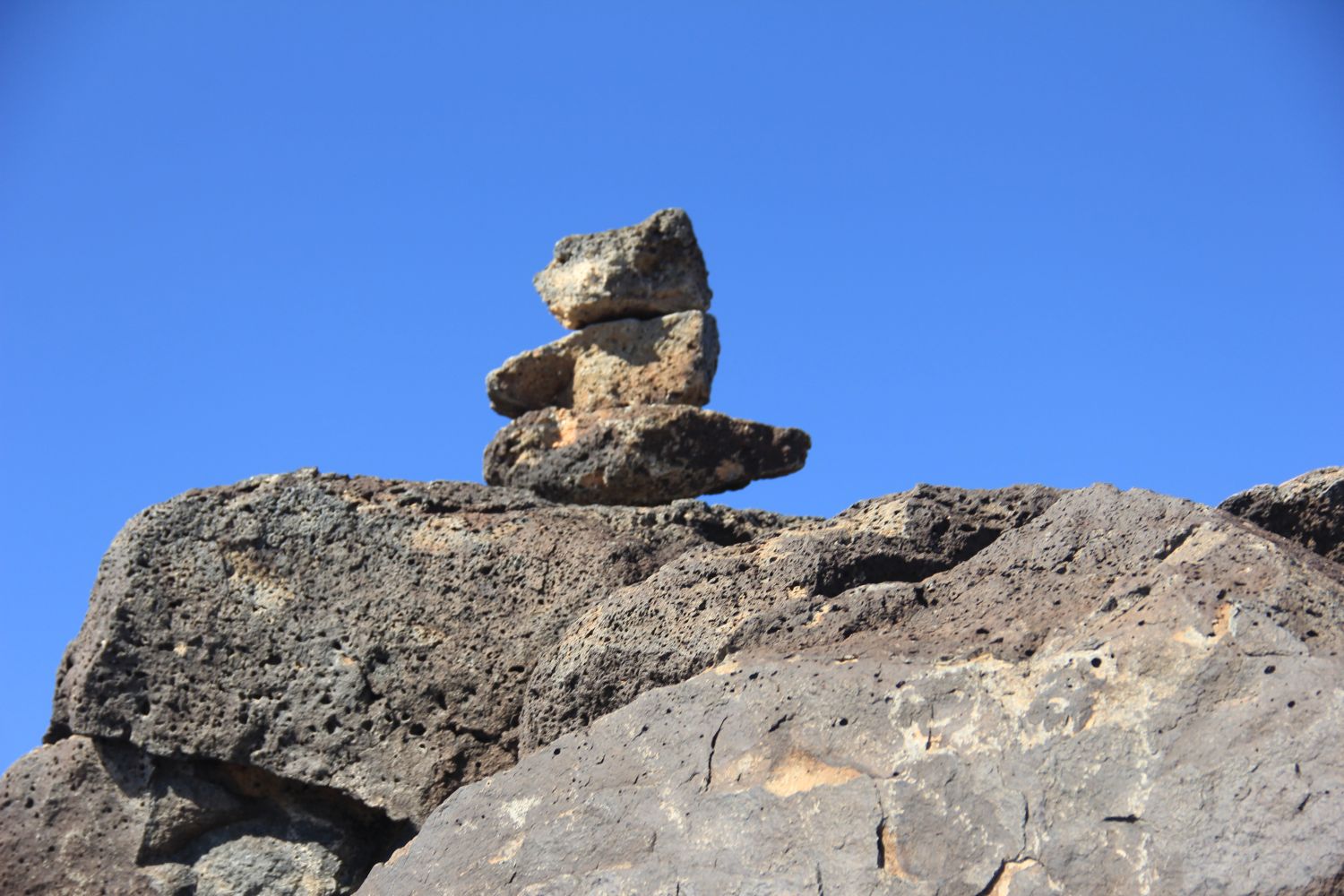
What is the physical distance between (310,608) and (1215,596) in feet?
10.9

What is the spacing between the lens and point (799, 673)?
4.62 metres

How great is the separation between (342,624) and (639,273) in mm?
2821

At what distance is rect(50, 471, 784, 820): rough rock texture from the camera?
19.1ft

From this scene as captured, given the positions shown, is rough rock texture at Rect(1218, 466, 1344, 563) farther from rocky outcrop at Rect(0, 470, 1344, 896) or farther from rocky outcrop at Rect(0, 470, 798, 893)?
rocky outcrop at Rect(0, 470, 798, 893)

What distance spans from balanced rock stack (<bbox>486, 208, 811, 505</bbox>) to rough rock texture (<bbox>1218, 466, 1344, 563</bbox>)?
246cm

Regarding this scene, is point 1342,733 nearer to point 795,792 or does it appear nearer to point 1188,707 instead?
point 1188,707

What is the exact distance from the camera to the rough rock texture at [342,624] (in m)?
5.82

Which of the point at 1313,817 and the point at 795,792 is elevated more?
the point at 795,792

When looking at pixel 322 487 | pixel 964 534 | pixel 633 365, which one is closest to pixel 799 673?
pixel 964 534

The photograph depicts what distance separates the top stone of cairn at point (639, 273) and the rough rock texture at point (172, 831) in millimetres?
3209

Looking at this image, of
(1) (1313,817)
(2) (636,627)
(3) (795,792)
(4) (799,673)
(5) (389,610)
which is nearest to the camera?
(1) (1313,817)

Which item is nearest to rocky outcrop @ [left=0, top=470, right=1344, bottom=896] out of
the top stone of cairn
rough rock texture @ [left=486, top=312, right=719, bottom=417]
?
rough rock texture @ [left=486, top=312, right=719, bottom=417]

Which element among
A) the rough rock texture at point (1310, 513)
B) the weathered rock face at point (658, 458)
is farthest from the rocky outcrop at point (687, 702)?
the weathered rock face at point (658, 458)

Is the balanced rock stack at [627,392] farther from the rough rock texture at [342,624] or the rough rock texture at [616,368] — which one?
the rough rock texture at [342,624]
